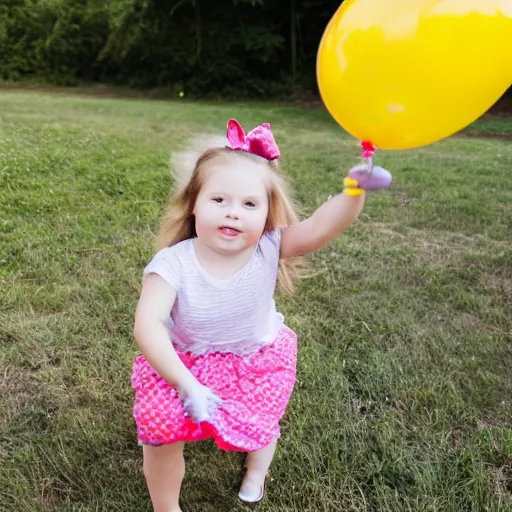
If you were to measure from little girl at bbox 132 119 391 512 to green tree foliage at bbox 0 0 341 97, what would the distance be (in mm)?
15824

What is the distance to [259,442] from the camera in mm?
1641

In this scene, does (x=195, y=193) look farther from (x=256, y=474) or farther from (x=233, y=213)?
(x=256, y=474)

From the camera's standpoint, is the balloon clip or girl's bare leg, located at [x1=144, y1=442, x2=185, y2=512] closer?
the balloon clip

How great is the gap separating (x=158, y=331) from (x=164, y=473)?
1.59 feet

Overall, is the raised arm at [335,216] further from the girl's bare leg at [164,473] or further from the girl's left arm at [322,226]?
the girl's bare leg at [164,473]

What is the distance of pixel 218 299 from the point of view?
5.46 ft

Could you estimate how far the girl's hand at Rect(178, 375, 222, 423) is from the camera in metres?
1.35

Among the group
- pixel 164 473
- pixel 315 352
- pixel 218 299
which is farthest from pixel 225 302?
pixel 315 352

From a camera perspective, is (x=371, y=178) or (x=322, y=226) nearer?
(x=371, y=178)

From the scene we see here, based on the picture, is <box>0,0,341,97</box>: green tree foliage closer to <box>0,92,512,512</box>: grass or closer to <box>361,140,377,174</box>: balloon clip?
<box>0,92,512,512</box>: grass

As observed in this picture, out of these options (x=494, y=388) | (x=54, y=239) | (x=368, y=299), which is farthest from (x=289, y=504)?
(x=54, y=239)

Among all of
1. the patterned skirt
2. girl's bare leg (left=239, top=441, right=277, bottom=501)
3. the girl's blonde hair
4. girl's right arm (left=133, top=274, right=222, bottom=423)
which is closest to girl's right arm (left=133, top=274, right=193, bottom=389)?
girl's right arm (left=133, top=274, right=222, bottom=423)

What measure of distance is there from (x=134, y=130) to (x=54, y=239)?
4.68 meters

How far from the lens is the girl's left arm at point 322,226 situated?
157 centimetres
